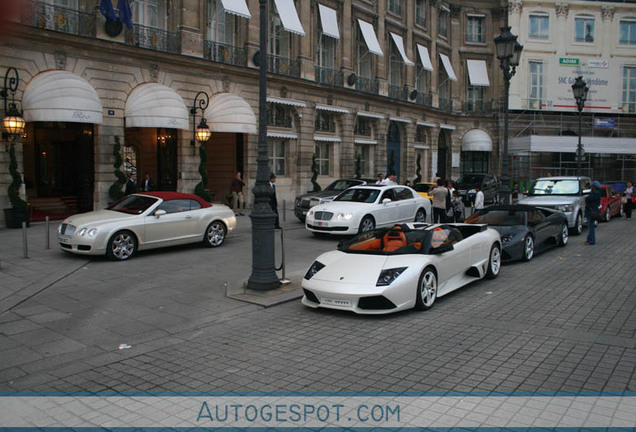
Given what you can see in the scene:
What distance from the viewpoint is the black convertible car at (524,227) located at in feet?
41.2

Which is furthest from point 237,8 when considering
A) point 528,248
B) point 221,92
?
point 528,248

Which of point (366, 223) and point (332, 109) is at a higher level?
point (332, 109)

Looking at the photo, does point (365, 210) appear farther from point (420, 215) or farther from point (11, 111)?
point (11, 111)

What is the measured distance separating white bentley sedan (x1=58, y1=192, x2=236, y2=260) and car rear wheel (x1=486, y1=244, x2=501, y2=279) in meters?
7.67

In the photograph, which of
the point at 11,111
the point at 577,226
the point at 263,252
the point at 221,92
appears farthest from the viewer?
the point at 221,92

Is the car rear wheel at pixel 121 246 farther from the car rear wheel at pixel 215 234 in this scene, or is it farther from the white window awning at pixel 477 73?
the white window awning at pixel 477 73

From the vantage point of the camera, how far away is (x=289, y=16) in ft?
92.6

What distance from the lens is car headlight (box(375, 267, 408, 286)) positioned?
8.01 meters

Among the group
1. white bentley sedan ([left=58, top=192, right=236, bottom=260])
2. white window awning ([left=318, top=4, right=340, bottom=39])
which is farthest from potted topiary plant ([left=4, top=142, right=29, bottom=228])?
white window awning ([left=318, top=4, right=340, bottom=39])

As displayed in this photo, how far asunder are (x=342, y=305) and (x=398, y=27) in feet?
116

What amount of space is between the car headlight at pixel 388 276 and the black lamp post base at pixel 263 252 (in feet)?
8.11

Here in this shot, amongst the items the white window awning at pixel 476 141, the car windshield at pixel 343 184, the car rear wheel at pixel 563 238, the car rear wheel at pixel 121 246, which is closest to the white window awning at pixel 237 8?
the car windshield at pixel 343 184

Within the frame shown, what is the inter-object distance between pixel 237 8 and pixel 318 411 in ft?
75.7

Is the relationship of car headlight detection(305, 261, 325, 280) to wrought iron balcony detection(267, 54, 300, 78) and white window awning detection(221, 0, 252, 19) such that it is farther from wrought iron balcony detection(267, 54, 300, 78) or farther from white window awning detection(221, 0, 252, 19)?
wrought iron balcony detection(267, 54, 300, 78)
